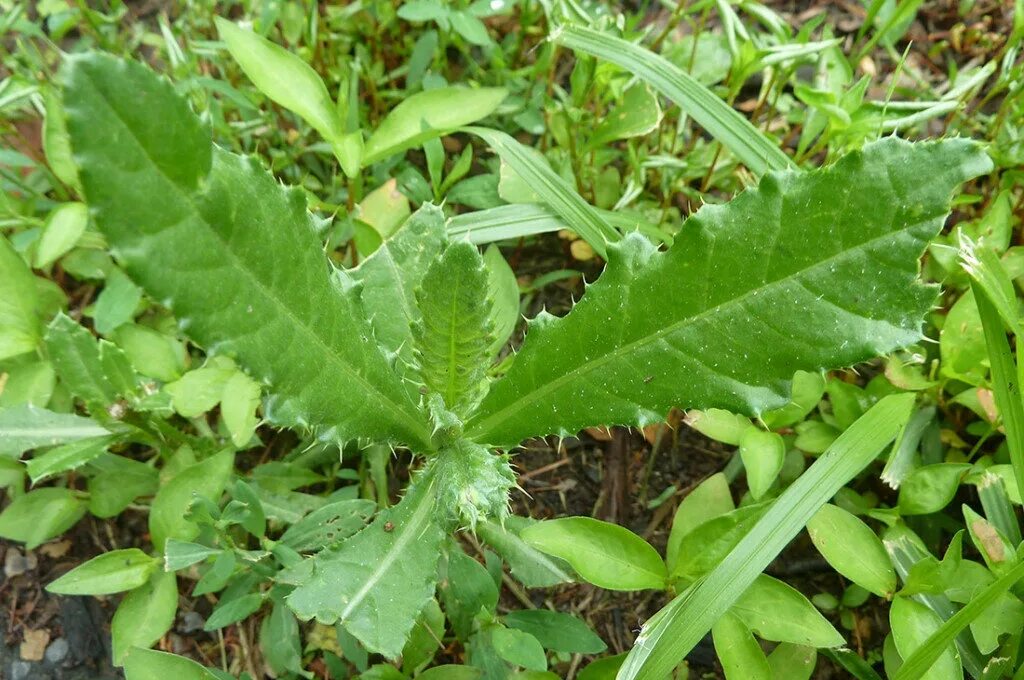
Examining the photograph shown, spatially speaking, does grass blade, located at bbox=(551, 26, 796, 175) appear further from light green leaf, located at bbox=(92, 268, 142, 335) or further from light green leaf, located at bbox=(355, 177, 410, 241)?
light green leaf, located at bbox=(92, 268, 142, 335)

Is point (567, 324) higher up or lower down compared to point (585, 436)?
higher up

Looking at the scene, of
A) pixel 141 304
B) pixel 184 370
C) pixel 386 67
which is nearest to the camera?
pixel 184 370

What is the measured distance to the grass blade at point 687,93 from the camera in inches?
77.5

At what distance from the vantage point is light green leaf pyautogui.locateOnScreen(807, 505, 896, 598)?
→ 1.66 meters

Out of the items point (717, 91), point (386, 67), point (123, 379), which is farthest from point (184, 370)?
point (717, 91)

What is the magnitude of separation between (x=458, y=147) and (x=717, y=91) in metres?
0.82

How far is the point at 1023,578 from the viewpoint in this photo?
1627mm

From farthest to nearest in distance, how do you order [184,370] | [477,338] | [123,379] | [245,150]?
[245,150] → [184,370] → [123,379] → [477,338]

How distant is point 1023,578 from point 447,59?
7.19ft

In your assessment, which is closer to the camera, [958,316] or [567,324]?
[567,324]

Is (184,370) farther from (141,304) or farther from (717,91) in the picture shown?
(717,91)

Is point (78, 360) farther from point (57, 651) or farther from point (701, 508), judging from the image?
point (701, 508)

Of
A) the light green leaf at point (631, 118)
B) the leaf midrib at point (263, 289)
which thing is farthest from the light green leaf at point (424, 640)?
the light green leaf at point (631, 118)

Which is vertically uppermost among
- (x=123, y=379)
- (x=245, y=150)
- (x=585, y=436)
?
(x=245, y=150)
